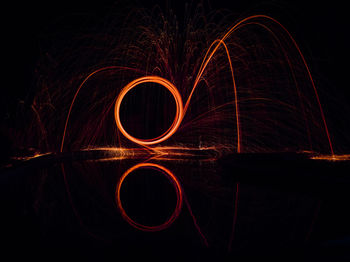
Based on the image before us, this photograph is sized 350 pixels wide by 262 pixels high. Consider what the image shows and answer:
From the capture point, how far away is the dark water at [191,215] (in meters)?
3.11

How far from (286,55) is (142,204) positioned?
36.1 feet

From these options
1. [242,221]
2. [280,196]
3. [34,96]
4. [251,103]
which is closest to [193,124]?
[251,103]

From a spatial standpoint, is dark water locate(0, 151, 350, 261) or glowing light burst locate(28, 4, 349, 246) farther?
glowing light burst locate(28, 4, 349, 246)

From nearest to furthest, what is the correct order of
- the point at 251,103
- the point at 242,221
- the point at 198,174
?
the point at 242,221 < the point at 198,174 < the point at 251,103

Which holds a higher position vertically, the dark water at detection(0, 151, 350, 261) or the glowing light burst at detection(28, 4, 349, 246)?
the glowing light burst at detection(28, 4, 349, 246)

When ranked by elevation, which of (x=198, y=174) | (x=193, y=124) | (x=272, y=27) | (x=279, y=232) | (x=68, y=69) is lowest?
(x=279, y=232)

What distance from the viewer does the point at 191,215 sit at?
4.35 m

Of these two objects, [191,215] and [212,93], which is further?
[212,93]

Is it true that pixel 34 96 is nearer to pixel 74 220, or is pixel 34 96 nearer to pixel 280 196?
pixel 74 220

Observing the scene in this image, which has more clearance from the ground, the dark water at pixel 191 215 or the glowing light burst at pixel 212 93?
the glowing light burst at pixel 212 93

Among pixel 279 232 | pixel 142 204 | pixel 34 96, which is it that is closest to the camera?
pixel 279 232

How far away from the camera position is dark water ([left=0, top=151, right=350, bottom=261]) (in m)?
3.11

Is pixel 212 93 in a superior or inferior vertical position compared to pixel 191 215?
superior

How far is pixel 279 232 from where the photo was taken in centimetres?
366
